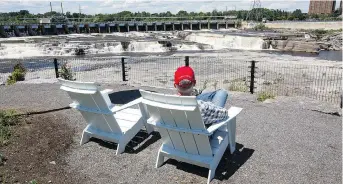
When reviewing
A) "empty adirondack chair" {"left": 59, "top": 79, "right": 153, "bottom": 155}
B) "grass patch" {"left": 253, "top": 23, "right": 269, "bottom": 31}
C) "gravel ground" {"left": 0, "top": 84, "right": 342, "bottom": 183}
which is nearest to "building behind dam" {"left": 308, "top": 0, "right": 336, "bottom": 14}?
"grass patch" {"left": 253, "top": 23, "right": 269, "bottom": 31}

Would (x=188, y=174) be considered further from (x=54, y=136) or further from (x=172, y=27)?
(x=172, y=27)

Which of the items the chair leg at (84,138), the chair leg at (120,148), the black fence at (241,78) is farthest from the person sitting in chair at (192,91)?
the black fence at (241,78)

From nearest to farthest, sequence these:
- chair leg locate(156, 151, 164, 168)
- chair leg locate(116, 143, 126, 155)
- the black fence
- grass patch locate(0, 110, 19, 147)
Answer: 1. chair leg locate(156, 151, 164, 168)
2. chair leg locate(116, 143, 126, 155)
3. grass patch locate(0, 110, 19, 147)
4. the black fence

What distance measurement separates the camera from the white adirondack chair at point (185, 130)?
349 centimetres

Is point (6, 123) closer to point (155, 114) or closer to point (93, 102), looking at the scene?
point (93, 102)

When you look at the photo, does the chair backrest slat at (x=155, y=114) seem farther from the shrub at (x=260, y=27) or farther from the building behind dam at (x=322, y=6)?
the building behind dam at (x=322, y=6)

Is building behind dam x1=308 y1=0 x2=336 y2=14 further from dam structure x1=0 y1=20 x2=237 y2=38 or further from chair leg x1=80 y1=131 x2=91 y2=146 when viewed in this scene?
chair leg x1=80 y1=131 x2=91 y2=146

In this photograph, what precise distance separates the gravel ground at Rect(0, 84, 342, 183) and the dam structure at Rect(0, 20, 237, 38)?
192 ft

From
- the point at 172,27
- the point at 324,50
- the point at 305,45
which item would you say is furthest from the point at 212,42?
the point at 172,27

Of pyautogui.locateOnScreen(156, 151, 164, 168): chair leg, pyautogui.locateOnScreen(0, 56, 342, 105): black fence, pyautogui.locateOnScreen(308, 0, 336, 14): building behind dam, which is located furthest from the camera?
pyautogui.locateOnScreen(308, 0, 336, 14): building behind dam

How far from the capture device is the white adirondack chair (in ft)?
11.4

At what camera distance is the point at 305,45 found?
40219mm

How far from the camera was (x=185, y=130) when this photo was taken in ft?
12.2

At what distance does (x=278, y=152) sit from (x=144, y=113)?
2314 millimetres
